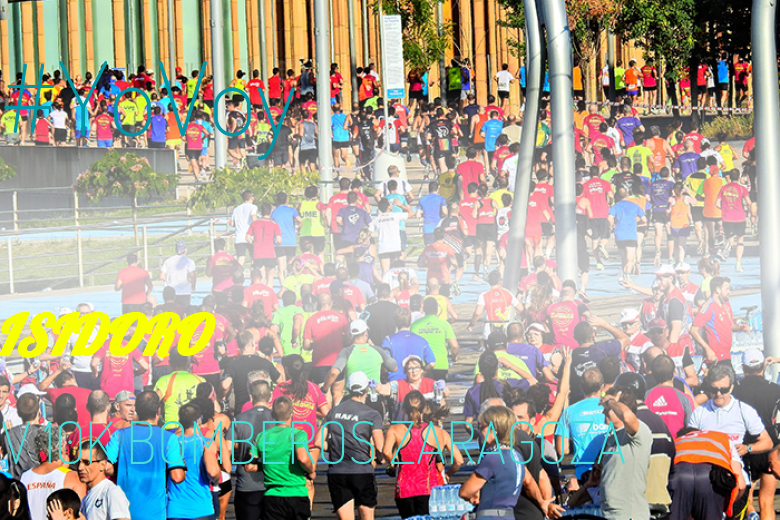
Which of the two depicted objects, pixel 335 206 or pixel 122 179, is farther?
pixel 122 179

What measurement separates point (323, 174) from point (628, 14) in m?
12.4

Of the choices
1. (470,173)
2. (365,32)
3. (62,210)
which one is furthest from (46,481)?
(365,32)

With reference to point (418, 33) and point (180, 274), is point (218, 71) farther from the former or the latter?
point (418, 33)

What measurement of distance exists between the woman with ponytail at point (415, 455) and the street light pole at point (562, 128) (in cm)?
338

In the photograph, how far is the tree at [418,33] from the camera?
94.6ft

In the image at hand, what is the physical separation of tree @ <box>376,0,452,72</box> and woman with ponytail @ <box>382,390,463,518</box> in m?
21.8

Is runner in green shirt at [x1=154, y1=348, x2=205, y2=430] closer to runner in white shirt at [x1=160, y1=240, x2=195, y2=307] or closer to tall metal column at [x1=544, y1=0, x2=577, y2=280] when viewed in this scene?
tall metal column at [x1=544, y1=0, x2=577, y2=280]

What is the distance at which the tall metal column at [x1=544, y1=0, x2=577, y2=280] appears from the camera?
10562 millimetres

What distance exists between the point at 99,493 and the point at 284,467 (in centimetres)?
126

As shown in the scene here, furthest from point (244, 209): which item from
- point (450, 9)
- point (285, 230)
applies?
point (450, 9)

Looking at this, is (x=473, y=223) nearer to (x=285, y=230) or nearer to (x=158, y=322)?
(x=285, y=230)

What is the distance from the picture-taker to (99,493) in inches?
291

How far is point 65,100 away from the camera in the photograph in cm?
2775

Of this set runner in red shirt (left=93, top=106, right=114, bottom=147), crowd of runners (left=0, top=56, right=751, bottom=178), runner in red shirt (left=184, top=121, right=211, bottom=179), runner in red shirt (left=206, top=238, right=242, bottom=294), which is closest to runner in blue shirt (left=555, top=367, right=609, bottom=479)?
runner in red shirt (left=206, top=238, right=242, bottom=294)
